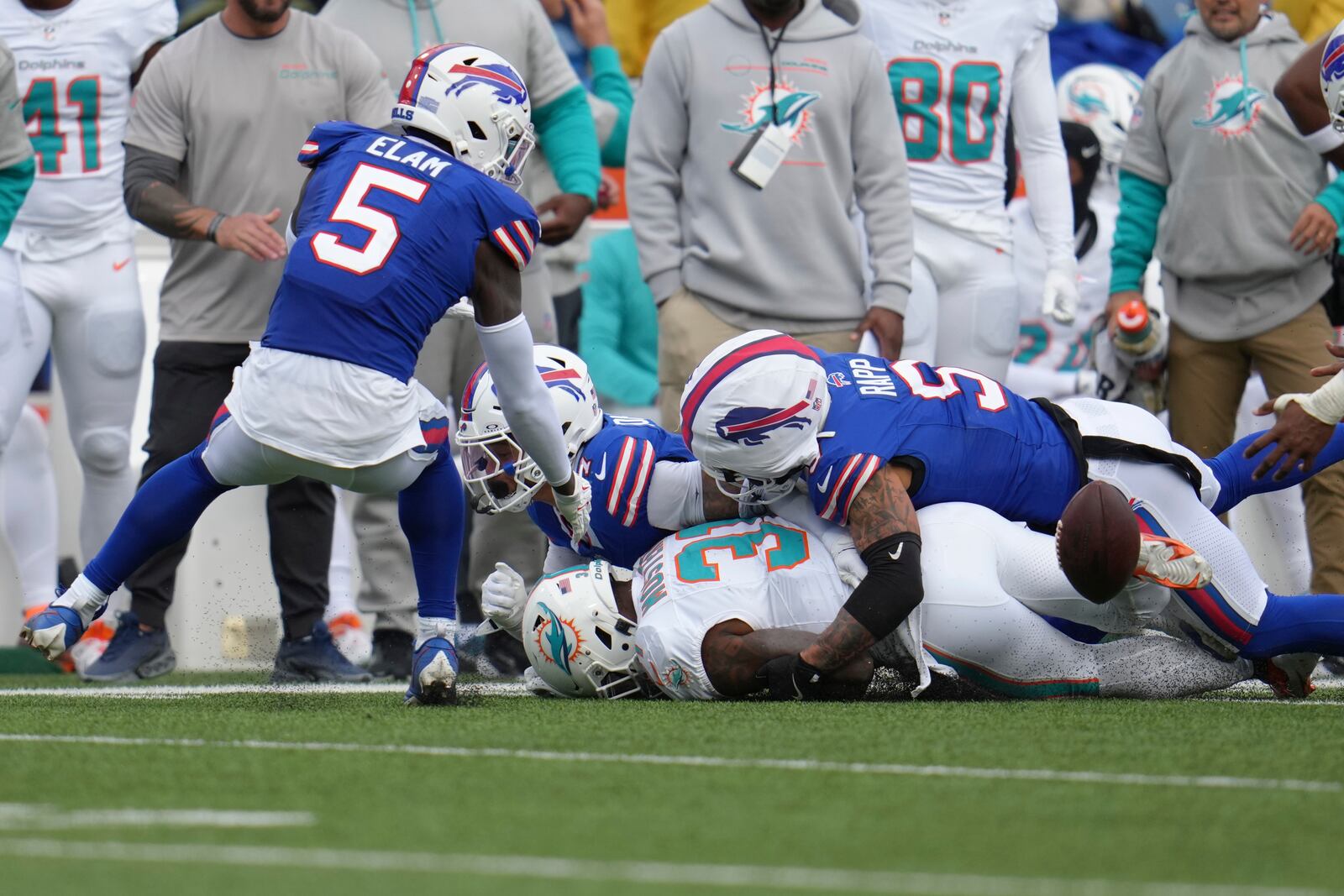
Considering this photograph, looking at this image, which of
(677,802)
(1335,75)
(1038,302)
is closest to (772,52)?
(1335,75)

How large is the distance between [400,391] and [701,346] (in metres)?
1.77

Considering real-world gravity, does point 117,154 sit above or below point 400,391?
below

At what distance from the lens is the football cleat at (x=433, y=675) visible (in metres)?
4.27

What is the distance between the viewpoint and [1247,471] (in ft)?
16.1

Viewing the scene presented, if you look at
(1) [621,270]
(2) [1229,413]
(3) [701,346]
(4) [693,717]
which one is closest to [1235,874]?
(4) [693,717]

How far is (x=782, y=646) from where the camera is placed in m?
4.42

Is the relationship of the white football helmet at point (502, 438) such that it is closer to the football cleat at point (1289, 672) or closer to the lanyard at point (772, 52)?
the lanyard at point (772, 52)

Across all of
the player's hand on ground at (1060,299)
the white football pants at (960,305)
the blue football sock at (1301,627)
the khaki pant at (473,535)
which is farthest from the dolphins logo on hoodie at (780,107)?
the blue football sock at (1301,627)

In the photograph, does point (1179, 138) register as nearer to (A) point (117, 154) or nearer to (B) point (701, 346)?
(B) point (701, 346)

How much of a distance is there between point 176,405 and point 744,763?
2998 mm

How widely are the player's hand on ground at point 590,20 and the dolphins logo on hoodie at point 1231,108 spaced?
2.21 meters

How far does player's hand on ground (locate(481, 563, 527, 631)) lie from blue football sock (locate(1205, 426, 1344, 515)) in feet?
5.73

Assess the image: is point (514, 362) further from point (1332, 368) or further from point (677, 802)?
point (1332, 368)

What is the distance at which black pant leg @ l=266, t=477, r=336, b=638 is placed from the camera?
563cm
